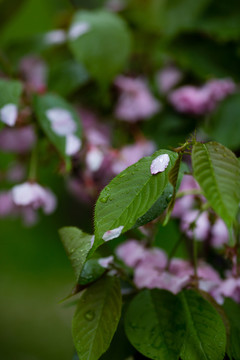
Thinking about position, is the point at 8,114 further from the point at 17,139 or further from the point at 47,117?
the point at 17,139

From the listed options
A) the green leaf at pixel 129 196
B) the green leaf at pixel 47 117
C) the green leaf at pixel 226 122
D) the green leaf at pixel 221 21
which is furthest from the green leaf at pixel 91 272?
the green leaf at pixel 221 21

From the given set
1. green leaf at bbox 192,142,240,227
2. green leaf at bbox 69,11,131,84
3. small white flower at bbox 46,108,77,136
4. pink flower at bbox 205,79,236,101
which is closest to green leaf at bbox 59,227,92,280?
green leaf at bbox 192,142,240,227

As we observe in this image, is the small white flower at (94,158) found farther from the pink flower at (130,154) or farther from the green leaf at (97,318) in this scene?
the green leaf at (97,318)

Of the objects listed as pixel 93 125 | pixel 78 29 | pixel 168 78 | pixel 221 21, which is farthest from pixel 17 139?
pixel 221 21

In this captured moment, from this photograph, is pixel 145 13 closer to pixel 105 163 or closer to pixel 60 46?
pixel 60 46

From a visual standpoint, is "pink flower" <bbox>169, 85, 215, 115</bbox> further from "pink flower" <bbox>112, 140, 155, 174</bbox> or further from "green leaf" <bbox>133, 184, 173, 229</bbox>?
"green leaf" <bbox>133, 184, 173, 229</bbox>
